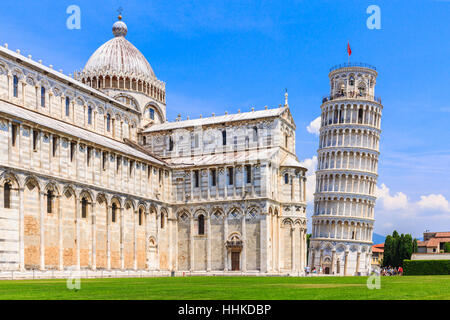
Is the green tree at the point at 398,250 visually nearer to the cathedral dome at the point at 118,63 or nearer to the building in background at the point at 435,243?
the building in background at the point at 435,243

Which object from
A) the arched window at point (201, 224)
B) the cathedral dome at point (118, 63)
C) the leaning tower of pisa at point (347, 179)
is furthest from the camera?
the leaning tower of pisa at point (347, 179)

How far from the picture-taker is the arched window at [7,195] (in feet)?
137

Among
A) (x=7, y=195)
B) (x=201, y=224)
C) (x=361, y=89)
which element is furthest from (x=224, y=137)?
(x=361, y=89)

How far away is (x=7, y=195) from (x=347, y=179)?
208 feet

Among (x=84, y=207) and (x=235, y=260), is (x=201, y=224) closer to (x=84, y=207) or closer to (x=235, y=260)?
(x=235, y=260)

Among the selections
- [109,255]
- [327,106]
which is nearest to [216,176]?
[109,255]

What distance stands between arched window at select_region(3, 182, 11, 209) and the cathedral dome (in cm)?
3268

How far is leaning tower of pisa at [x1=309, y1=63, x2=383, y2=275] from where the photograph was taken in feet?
303

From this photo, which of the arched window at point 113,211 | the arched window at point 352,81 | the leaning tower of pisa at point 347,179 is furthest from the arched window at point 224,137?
the arched window at point 352,81

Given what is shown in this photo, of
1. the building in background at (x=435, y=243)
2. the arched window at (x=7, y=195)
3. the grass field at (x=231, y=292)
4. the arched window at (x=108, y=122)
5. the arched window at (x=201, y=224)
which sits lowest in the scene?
the building in background at (x=435, y=243)

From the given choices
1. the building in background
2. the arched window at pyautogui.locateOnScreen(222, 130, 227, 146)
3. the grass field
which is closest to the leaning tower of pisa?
the arched window at pyautogui.locateOnScreen(222, 130, 227, 146)

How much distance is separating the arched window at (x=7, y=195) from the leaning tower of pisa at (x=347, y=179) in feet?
197

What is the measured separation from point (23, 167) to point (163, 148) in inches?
1090

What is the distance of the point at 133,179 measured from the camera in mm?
57531
